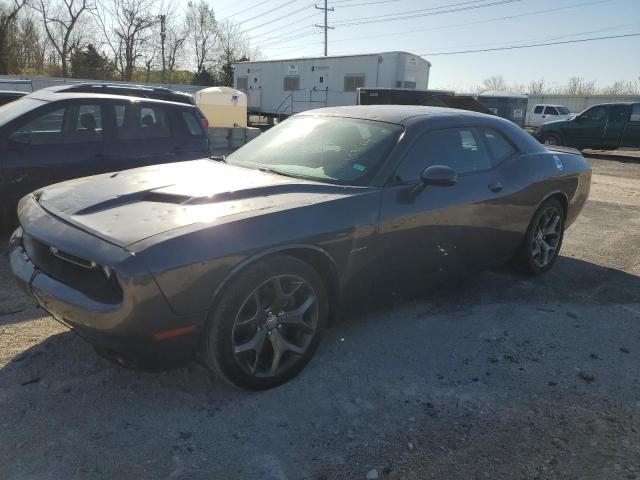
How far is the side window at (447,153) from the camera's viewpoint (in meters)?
3.44

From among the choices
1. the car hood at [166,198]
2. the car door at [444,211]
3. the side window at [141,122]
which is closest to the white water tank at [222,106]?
the side window at [141,122]

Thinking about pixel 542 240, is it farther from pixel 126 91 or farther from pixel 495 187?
pixel 126 91

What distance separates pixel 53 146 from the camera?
521cm

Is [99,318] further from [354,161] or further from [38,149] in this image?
[38,149]

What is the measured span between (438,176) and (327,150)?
806 millimetres

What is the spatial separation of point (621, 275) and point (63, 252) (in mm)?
4969

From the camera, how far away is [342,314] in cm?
321

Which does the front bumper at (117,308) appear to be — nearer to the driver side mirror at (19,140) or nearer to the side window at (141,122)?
the driver side mirror at (19,140)

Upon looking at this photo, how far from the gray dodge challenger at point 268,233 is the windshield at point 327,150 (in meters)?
0.01

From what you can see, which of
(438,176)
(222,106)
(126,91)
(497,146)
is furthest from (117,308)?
(222,106)

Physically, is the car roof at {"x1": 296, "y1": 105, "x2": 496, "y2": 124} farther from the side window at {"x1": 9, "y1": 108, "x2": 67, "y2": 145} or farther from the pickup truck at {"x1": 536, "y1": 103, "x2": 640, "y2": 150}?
the pickup truck at {"x1": 536, "y1": 103, "x2": 640, "y2": 150}

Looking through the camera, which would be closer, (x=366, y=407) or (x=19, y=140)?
(x=366, y=407)

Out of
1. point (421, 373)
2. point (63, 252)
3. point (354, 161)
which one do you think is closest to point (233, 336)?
point (63, 252)

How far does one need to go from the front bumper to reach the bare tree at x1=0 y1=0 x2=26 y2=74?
3725 cm
